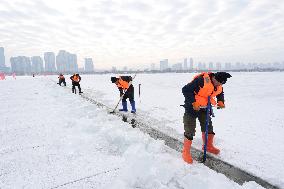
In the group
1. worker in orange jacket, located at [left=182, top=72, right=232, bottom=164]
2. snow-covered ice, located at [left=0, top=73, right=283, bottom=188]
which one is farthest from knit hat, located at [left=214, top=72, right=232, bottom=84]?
snow-covered ice, located at [left=0, top=73, right=283, bottom=188]

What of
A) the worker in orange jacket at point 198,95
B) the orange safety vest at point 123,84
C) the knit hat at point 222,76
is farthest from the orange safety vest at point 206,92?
the orange safety vest at point 123,84

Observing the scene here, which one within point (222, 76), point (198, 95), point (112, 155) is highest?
point (222, 76)

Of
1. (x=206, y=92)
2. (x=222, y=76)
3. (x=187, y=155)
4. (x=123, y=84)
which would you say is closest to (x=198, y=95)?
(x=206, y=92)

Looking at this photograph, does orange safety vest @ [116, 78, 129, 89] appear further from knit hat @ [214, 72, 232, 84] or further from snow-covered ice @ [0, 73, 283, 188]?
knit hat @ [214, 72, 232, 84]

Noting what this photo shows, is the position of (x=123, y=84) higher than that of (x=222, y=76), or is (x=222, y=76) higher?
(x=222, y=76)

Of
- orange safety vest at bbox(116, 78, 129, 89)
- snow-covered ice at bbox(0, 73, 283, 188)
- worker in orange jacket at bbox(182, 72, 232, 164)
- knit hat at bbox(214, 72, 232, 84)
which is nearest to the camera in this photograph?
snow-covered ice at bbox(0, 73, 283, 188)

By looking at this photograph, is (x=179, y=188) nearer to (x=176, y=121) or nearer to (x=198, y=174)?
(x=198, y=174)

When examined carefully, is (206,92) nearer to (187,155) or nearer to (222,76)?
(222,76)

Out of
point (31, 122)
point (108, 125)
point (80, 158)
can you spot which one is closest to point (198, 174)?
point (80, 158)

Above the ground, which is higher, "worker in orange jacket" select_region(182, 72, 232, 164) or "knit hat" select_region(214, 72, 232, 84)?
"knit hat" select_region(214, 72, 232, 84)

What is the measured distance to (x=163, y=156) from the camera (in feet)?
13.9

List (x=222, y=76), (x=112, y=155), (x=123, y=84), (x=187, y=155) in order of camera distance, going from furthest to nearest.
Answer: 1. (x=123, y=84)
2. (x=112, y=155)
3. (x=187, y=155)
4. (x=222, y=76)

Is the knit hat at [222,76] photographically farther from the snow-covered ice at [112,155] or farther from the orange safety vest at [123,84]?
the orange safety vest at [123,84]

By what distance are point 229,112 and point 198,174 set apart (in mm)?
5891
